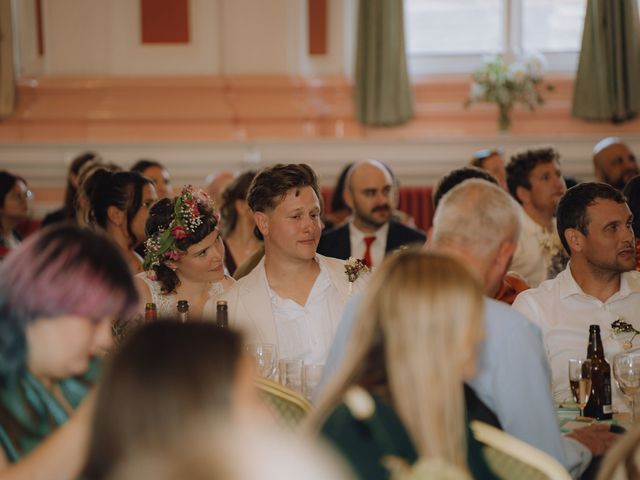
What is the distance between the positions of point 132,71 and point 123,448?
23.8ft

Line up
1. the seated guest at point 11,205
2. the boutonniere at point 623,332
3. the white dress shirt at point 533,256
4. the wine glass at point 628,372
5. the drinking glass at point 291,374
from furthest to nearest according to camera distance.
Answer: the seated guest at point 11,205, the white dress shirt at point 533,256, the boutonniere at point 623,332, the drinking glass at point 291,374, the wine glass at point 628,372

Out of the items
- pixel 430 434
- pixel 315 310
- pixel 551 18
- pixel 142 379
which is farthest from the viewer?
pixel 551 18

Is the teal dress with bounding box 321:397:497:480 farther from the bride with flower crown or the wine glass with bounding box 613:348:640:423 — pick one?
the bride with flower crown

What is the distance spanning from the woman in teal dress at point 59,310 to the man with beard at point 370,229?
3.71m

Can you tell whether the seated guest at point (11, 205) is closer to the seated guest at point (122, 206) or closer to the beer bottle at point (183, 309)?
the seated guest at point (122, 206)

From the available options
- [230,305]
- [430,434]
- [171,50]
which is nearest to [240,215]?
[230,305]

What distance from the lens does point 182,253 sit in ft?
13.8

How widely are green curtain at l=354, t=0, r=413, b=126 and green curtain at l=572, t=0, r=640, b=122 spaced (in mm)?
1429

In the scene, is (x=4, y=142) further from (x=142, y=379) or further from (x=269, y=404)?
(x=142, y=379)

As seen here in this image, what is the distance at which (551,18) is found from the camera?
901 centimetres

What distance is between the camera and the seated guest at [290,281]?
3848 mm

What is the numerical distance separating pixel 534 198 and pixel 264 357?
311 centimetres

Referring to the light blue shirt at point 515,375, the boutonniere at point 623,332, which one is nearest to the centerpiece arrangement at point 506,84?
the boutonniere at point 623,332

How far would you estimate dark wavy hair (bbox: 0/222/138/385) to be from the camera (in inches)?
77.0
